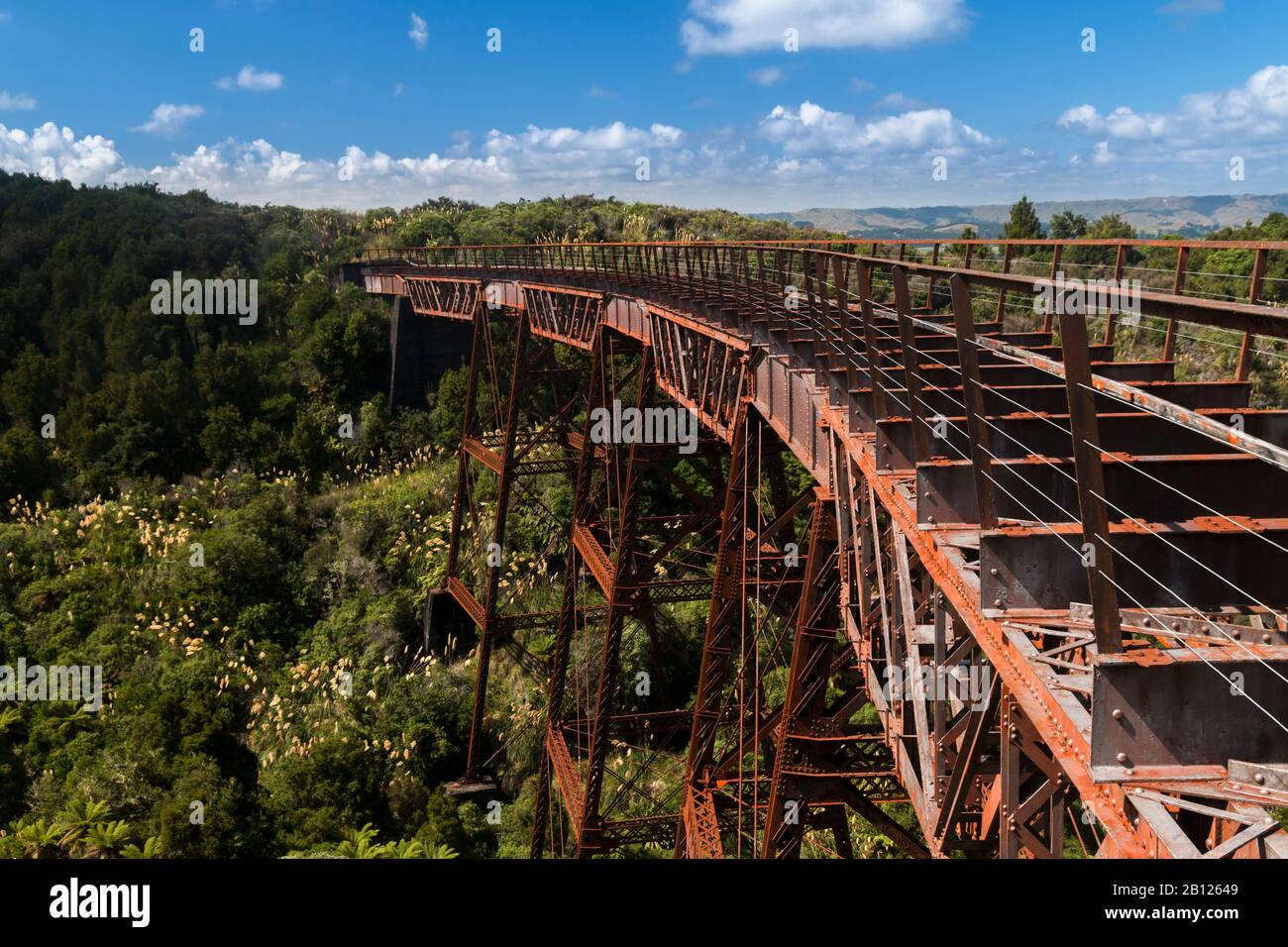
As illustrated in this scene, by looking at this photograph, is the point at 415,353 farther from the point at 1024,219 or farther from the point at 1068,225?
the point at 1068,225

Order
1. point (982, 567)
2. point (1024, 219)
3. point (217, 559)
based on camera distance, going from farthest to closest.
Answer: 1. point (1024, 219)
2. point (217, 559)
3. point (982, 567)

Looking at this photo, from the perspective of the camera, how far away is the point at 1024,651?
9.30 feet

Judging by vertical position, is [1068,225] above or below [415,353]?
above

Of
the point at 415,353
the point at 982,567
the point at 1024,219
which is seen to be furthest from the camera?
the point at 1024,219

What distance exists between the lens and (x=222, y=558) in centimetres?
2039

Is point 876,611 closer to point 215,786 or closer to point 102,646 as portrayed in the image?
point 215,786

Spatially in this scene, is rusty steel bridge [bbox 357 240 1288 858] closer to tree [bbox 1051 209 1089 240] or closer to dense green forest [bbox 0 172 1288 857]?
dense green forest [bbox 0 172 1288 857]

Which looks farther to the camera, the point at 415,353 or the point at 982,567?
the point at 415,353

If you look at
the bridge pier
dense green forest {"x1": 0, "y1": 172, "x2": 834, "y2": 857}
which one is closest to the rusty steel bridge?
dense green forest {"x1": 0, "y1": 172, "x2": 834, "y2": 857}

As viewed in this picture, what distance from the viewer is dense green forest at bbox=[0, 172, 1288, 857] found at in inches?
553

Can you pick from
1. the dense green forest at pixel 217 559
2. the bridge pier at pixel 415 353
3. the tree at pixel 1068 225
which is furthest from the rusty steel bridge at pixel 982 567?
the tree at pixel 1068 225

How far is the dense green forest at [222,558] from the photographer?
14047 millimetres

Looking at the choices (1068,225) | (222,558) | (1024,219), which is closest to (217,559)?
(222,558)

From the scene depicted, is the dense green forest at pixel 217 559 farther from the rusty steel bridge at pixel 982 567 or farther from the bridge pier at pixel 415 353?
the rusty steel bridge at pixel 982 567
